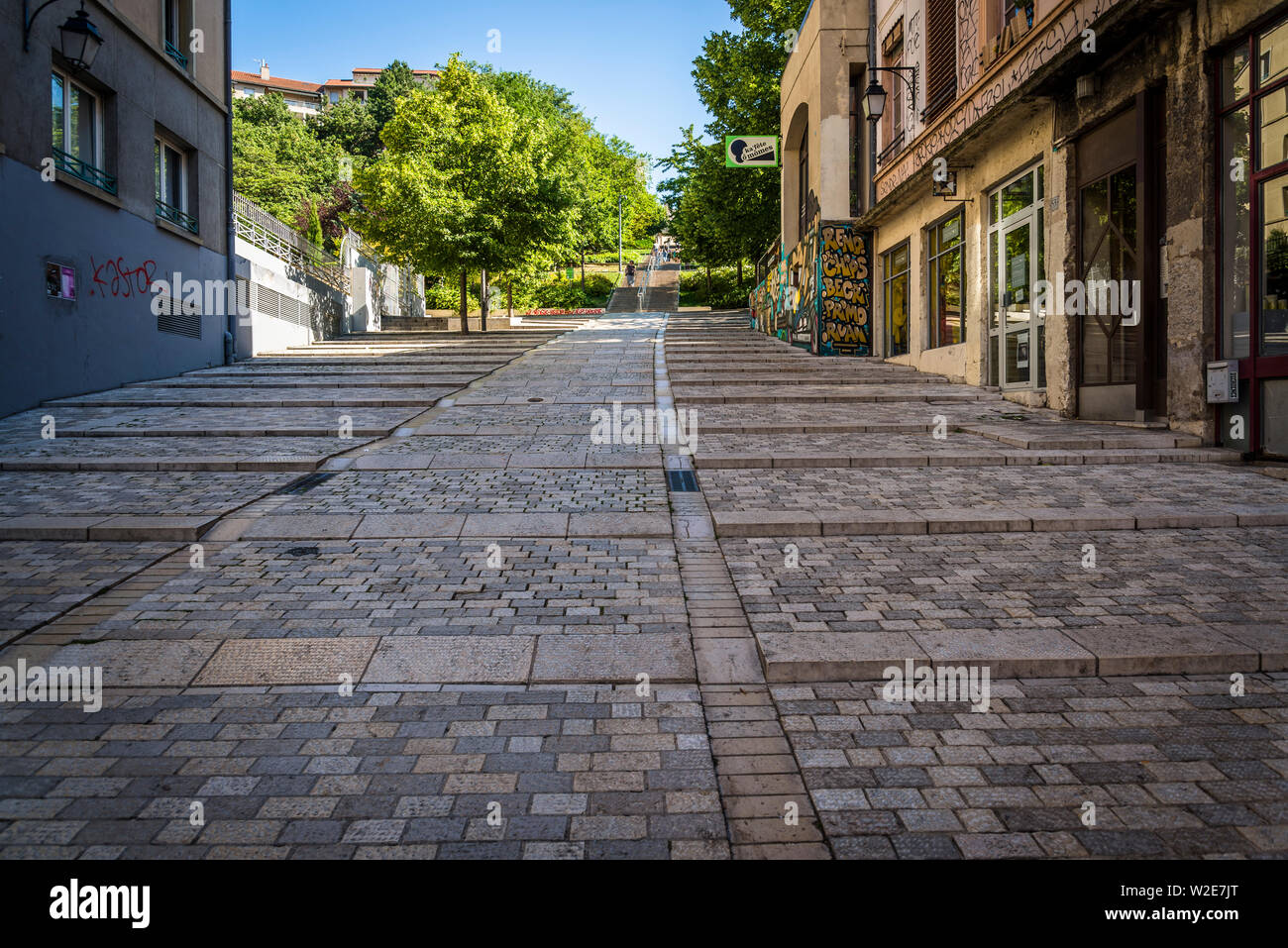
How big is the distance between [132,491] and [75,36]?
354 inches

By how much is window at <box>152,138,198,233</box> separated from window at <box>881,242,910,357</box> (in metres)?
15.3

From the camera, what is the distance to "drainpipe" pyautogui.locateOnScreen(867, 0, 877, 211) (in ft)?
70.2

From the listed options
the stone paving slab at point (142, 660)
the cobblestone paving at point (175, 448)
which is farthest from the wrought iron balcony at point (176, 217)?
the stone paving slab at point (142, 660)

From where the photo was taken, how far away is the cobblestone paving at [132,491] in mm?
7223

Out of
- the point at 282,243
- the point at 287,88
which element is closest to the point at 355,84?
the point at 287,88

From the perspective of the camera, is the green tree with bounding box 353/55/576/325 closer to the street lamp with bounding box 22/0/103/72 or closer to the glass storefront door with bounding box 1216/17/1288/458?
the street lamp with bounding box 22/0/103/72

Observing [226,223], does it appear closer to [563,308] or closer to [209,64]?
[209,64]

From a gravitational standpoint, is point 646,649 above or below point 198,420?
below

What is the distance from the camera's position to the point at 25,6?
12.8m

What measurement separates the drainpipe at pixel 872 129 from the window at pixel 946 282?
13.7 feet

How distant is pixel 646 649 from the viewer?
4355 mm

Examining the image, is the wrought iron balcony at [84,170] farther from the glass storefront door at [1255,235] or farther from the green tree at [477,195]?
the glass storefront door at [1255,235]

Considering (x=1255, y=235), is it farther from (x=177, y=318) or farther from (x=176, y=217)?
(x=176, y=217)

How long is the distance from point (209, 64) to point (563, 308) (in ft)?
113
